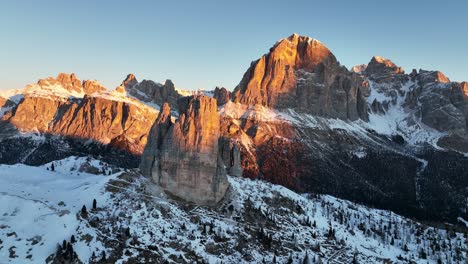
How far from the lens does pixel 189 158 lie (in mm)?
130250

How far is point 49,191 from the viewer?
11638 centimetres

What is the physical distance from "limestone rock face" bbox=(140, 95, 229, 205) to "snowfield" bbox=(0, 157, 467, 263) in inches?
145

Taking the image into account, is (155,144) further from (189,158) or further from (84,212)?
(84,212)

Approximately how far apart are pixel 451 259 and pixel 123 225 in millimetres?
110930

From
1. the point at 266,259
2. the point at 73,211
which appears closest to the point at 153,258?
the point at 73,211

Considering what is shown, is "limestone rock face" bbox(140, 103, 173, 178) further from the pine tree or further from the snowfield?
the pine tree

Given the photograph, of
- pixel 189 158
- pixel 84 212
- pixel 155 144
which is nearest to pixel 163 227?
pixel 84 212

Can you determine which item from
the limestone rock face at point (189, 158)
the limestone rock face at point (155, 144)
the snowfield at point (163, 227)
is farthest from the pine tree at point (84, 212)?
the limestone rock face at point (155, 144)

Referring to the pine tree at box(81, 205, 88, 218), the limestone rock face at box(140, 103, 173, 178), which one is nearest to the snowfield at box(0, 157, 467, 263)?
the pine tree at box(81, 205, 88, 218)

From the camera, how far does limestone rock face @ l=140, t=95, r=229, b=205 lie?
129 meters

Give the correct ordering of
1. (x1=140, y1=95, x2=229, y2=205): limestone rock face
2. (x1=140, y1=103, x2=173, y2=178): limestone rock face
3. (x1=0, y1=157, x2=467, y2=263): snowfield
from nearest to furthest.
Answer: (x1=0, y1=157, x2=467, y2=263): snowfield, (x1=140, y1=95, x2=229, y2=205): limestone rock face, (x1=140, y1=103, x2=173, y2=178): limestone rock face

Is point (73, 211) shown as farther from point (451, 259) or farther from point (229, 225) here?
point (451, 259)

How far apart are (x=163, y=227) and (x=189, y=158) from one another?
23359 mm

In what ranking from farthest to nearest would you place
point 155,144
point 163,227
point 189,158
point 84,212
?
point 155,144, point 189,158, point 163,227, point 84,212
